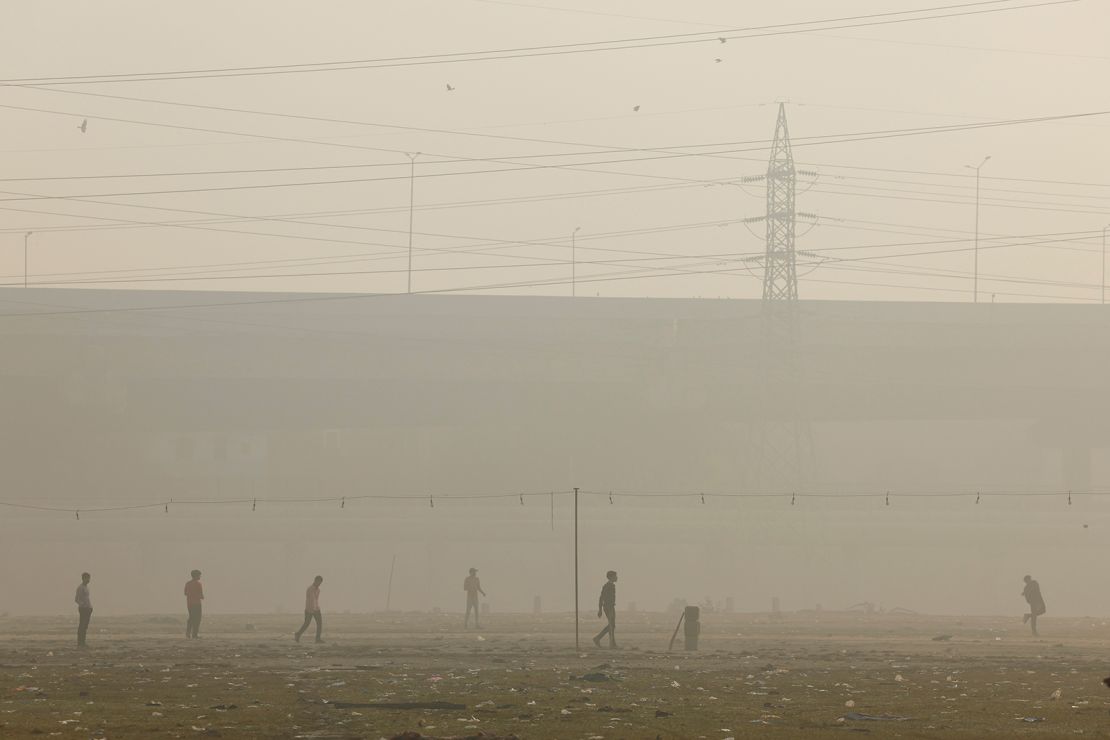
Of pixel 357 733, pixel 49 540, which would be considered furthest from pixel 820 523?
pixel 357 733

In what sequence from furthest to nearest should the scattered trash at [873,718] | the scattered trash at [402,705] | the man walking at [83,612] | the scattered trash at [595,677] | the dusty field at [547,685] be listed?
the man walking at [83,612]
the scattered trash at [595,677]
the scattered trash at [402,705]
the scattered trash at [873,718]
the dusty field at [547,685]

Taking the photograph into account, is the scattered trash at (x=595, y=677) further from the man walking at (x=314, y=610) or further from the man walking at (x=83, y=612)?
the man walking at (x=83, y=612)

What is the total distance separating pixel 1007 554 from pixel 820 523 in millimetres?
14174

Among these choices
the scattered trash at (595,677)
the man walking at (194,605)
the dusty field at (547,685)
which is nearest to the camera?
the dusty field at (547,685)

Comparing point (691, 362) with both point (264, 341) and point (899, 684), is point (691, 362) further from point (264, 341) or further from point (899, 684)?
point (899, 684)

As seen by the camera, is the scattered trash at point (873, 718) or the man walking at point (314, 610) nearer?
the scattered trash at point (873, 718)

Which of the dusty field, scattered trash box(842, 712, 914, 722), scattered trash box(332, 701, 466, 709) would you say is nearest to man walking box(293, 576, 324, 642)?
the dusty field

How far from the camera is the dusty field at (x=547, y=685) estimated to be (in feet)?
46.3

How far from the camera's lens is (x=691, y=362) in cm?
8444

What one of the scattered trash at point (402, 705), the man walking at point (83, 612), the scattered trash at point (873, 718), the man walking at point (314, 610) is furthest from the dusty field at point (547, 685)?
the man walking at point (314, 610)

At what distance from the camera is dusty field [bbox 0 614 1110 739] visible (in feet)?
46.3

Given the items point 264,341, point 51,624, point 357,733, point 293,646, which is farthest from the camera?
point 264,341

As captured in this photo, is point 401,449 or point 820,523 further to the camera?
point 401,449

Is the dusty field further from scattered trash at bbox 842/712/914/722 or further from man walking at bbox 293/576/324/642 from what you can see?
man walking at bbox 293/576/324/642
